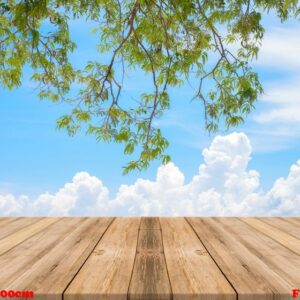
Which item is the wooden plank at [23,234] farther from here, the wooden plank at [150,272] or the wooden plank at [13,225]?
the wooden plank at [150,272]

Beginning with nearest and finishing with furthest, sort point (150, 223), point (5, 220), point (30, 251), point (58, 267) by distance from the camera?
point (58, 267) < point (30, 251) < point (150, 223) < point (5, 220)

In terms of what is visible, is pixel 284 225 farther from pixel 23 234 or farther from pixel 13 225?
pixel 13 225

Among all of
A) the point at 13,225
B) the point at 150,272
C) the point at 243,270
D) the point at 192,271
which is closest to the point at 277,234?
the point at 243,270

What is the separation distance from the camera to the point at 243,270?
7.16ft

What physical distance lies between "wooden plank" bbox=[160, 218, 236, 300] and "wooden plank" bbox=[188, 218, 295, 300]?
0.14 feet

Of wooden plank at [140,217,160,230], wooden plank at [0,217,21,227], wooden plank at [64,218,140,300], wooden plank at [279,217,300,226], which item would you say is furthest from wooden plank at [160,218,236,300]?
wooden plank at [0,217,21,227]

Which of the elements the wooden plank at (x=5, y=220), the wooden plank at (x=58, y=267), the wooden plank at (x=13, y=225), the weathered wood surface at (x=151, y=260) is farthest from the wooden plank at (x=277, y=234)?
the wooden plank at (x=5, y=220)

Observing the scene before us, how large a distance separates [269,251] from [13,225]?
6.34 ft

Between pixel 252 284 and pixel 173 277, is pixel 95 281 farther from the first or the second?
pixel 252 284

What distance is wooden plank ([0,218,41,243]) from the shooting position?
10.9 ft

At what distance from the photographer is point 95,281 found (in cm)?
199

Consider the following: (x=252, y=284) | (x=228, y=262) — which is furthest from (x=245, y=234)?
(x=252, y=284)

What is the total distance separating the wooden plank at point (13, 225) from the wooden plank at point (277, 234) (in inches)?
66.2

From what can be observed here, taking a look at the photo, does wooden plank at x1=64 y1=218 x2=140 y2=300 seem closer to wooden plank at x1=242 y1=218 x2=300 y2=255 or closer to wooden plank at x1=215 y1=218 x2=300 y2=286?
wooden plank at x1=215 y1=218 x2=300 y2=286
